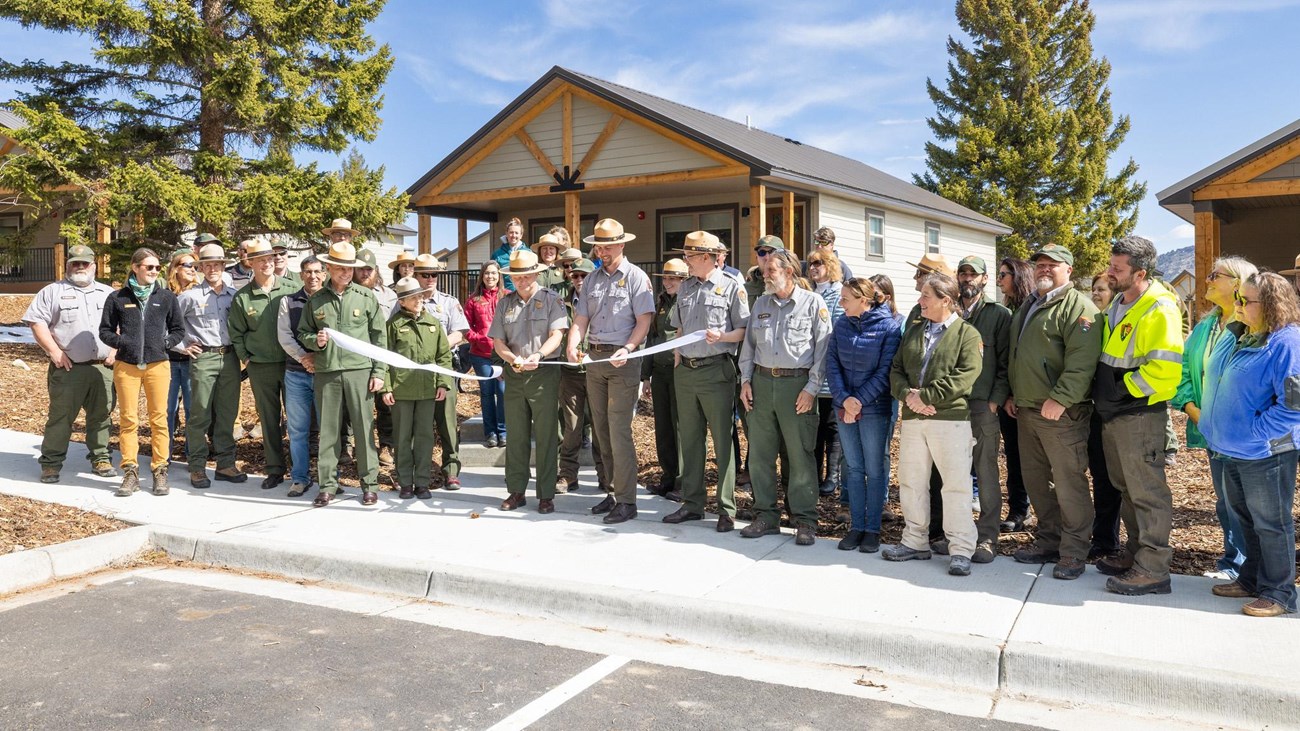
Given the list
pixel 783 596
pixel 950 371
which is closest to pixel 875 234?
pixel 950 371

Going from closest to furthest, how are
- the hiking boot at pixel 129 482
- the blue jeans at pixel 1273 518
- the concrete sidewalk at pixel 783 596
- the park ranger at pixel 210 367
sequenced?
the concrete sidewalk at pixel 783 596
the blue jeans at pixel 1273 518
the hiking boot at pixel 129 482
the park ranger at pixel 210 367

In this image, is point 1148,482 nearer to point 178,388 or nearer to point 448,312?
point 448,312

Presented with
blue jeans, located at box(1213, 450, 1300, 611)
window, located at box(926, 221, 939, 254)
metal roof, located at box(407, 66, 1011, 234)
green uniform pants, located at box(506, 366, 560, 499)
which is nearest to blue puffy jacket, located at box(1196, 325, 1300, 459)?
blue jeans, located at box(1213, 450, 1300, 611)

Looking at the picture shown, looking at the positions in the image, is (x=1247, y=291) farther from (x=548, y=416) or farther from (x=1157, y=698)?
(x=548, y=416)

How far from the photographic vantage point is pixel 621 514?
23.4 feet

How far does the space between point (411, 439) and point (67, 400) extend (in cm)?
322

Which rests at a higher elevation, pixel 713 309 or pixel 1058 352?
pixel 713 309

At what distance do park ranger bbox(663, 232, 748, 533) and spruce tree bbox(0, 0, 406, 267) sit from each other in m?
10.7

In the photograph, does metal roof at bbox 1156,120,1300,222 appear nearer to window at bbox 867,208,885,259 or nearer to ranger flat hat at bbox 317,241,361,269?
window at bbox 867,208,885,259

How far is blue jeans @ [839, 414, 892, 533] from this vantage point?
6227 mm

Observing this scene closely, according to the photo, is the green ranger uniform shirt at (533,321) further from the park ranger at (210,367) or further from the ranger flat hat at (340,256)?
the park ranger at (210,367)

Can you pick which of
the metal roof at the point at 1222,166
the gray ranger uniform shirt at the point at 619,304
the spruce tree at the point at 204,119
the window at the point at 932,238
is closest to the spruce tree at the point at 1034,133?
the window at the point at 932,238

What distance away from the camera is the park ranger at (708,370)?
6828 millimetres

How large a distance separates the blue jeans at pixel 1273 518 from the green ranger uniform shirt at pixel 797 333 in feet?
8.37
